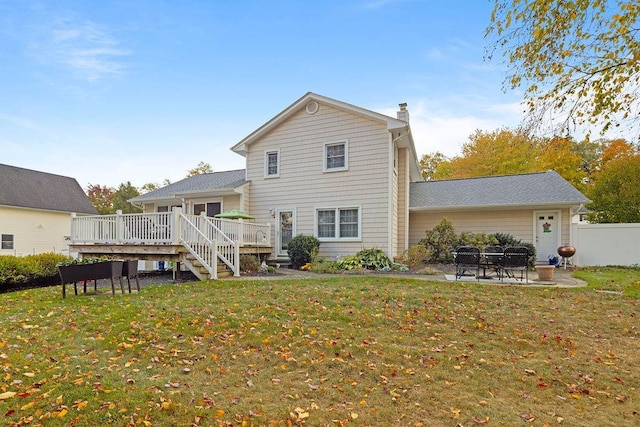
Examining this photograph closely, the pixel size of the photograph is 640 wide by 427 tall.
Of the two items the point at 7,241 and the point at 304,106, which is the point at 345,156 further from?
the point at 7,241

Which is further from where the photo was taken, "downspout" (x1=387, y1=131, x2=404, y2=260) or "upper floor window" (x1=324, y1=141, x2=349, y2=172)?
"upper floor window" (x1=324, y1=141, x2=349, y2=172)

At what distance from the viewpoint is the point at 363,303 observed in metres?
6.70

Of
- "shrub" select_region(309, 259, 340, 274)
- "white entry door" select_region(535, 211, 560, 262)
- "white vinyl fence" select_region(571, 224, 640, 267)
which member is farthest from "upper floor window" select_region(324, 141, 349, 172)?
"white vinyl fence" select_region(571, 224, 640, 267)

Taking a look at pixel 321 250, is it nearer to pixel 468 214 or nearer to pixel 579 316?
pixel 468 214

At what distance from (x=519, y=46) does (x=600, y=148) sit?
29578 mm

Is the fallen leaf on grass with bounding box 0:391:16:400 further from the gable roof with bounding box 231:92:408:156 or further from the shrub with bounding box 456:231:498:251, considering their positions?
the shrub with bounding box 456:231:498:251

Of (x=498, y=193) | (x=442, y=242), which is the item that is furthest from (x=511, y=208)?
(x=442, y=242)

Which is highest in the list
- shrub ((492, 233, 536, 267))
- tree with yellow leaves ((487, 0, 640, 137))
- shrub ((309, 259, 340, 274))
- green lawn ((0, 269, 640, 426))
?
tree with yellow leaves ((487, 0, 640, 137))

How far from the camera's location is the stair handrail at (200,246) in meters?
10.1

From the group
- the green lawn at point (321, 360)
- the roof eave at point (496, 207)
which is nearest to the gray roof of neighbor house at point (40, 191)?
the green lawn at point (321, 360)

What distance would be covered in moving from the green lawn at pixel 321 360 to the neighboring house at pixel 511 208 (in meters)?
7.42

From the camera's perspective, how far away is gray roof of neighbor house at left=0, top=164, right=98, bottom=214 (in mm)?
23297

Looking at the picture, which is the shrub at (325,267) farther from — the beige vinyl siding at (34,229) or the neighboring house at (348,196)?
the beige vinyl siding at (34,229)

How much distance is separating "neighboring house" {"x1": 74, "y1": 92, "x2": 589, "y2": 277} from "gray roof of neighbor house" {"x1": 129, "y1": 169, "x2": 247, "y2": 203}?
458 millimetres
